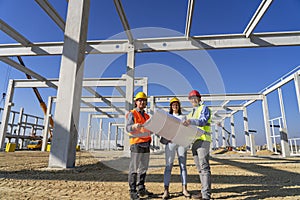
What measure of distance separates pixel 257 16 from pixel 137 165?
297 inches

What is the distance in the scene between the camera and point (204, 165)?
2.82 m

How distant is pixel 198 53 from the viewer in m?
9.85

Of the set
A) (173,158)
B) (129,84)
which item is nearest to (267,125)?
(129,84)

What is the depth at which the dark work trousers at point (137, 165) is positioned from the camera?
2.99m

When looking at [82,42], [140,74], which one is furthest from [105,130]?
[82,42]

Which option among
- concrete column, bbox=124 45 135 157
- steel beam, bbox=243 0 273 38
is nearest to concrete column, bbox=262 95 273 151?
steel beam, bbox=243 0 273 38

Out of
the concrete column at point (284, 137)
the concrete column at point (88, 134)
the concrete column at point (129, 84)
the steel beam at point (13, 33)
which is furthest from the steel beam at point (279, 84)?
the concrete column at point (88, 134)

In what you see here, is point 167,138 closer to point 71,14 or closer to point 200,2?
point 71,14

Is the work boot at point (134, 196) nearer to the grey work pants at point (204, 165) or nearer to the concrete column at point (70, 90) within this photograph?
the grey work pants at point (204, 165)

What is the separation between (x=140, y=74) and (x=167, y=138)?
449 inches

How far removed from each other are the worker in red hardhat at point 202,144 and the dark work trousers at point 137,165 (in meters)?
0.76

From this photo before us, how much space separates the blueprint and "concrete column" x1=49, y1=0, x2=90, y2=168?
10.6ft

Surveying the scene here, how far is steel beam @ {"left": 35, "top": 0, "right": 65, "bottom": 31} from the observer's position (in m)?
7.60

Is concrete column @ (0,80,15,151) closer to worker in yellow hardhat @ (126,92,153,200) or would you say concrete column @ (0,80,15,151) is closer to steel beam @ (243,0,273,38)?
worker in yellow hardhat @ (126,92,153,200)
